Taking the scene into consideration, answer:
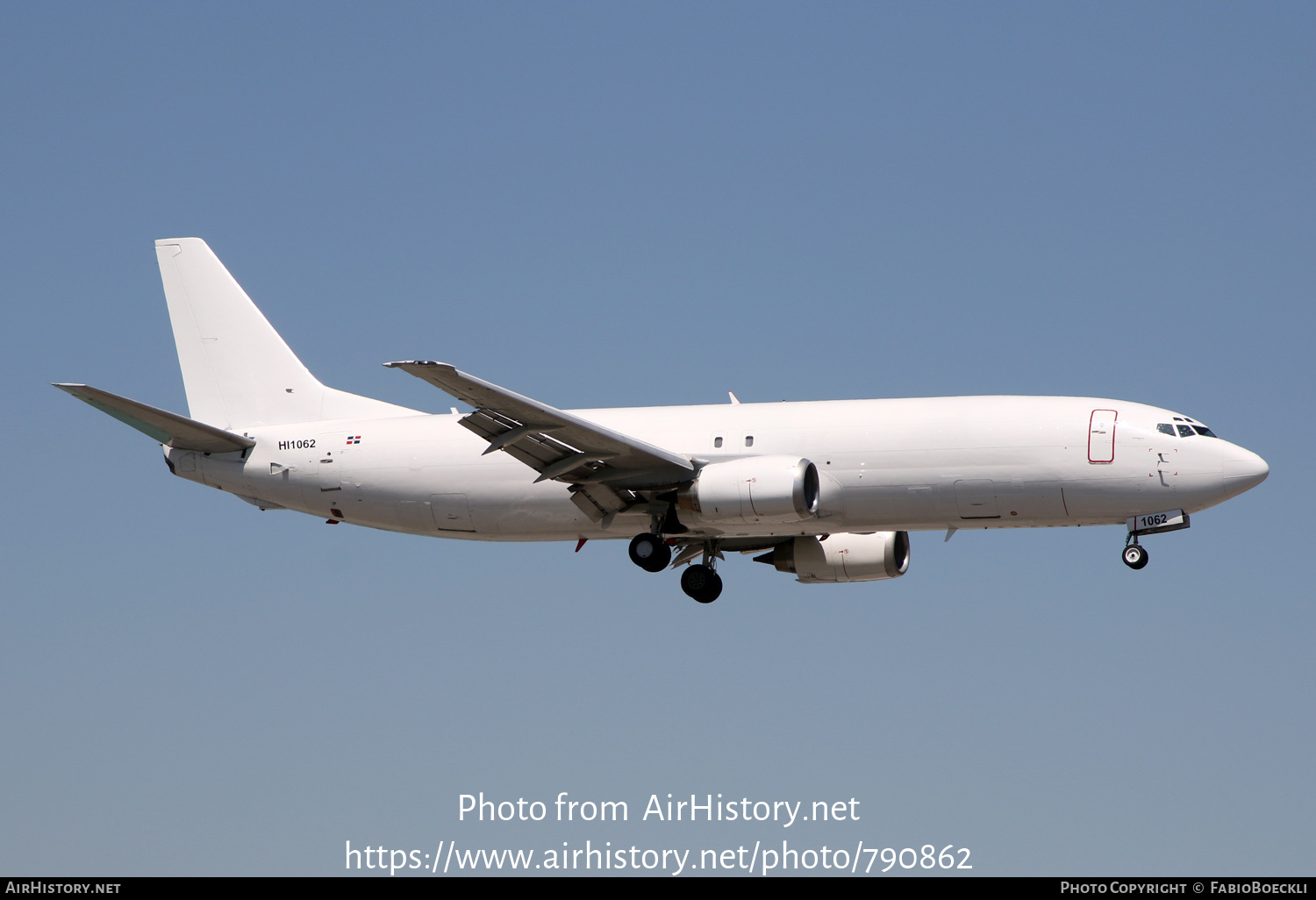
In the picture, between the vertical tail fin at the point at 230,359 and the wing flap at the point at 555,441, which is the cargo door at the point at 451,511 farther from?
the vertical tail fin at the point at 230,359

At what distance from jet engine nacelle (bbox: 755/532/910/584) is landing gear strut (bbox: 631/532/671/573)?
497cm

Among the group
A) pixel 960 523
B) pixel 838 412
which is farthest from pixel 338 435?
pixel 960 523

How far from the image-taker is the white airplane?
117 feet

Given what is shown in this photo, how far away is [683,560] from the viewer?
42.1 meters

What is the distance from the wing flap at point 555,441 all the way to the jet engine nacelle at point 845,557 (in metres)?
5.75

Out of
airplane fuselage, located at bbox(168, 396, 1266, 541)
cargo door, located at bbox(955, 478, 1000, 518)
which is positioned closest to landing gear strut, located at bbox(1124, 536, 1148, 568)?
airplane fuselage, located at bbox(168, 396, 1266, 541)

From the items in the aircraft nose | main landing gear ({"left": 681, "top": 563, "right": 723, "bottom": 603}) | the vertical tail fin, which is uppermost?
the vertical tail fin

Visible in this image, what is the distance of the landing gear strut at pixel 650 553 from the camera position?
3850 cm

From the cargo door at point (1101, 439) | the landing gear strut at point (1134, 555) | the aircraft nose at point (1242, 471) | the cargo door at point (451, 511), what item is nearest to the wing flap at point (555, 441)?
the cargo door at point (451, 511)

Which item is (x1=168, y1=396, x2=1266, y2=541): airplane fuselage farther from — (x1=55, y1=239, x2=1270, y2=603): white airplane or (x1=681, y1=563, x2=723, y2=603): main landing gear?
(x1=681, y1=563, x2=723, y2=603): main landing gear

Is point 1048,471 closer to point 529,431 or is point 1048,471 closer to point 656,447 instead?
point 656,447

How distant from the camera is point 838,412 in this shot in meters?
37.8

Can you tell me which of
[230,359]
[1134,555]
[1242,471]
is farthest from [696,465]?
[230,359]
